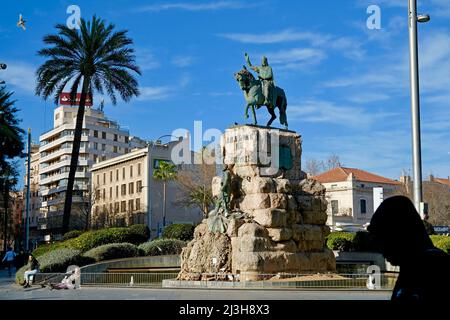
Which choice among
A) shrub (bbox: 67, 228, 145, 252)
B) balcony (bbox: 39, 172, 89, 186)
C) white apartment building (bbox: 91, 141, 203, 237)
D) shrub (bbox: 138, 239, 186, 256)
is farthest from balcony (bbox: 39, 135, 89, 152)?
shrub (bbox: 138, 239, 186, 256)

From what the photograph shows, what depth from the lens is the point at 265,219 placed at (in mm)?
21875

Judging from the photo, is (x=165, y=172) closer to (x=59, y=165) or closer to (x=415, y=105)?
(x=59, y=165)

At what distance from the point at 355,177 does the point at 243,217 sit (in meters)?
49.3

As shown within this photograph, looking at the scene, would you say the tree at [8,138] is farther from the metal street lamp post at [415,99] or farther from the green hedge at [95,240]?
the metal street lamp post at [415,99]

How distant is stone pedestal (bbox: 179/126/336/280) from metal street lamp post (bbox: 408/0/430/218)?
882 cm

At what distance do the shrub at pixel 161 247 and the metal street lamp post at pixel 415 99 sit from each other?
20125 millimetres

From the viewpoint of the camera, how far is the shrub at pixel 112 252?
28484 millimetres

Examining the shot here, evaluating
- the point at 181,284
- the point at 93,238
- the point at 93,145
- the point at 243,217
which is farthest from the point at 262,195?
the point at 93,145

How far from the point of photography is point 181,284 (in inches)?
798

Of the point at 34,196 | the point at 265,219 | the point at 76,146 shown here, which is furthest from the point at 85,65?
the point at 34,196

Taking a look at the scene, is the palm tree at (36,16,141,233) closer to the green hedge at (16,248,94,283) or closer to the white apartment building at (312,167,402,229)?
the green hedge at (16,248,94,283)

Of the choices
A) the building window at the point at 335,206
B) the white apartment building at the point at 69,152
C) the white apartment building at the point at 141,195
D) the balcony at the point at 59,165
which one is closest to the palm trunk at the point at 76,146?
the white apartment building at the point at 141,195

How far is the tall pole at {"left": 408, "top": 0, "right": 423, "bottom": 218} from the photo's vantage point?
508 inches
